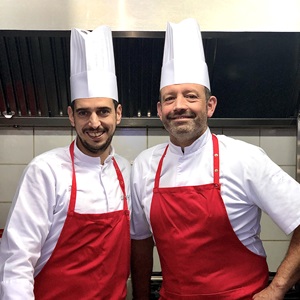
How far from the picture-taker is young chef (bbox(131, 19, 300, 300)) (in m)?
1.32

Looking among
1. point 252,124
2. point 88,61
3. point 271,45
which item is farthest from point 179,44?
point 252,124

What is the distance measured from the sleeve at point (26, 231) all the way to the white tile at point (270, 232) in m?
1.30

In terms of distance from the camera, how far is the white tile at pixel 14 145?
6.93ft

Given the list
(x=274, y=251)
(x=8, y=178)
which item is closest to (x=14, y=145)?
(x=8, y=178)

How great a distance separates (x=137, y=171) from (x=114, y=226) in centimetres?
26

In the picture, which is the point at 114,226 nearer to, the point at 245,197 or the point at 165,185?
the point at 165,185

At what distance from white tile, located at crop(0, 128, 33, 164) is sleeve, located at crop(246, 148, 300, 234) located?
127 centimetres

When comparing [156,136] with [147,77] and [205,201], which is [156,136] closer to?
[147,77]

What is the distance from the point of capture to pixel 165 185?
4.74 feet

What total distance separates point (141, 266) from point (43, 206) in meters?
0.51

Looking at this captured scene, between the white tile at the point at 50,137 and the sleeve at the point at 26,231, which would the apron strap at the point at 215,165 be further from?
the white tile at the point at 50,137

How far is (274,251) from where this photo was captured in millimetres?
2172

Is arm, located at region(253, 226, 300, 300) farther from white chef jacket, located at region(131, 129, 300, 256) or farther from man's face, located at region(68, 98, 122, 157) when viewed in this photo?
man's face, located at region(68, 98, 122, 157)

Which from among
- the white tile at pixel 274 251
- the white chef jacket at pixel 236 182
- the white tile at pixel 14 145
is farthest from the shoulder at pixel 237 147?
the white tile at pixel 14 145
